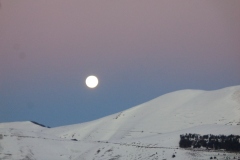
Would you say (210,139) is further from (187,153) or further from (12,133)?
(12,133)

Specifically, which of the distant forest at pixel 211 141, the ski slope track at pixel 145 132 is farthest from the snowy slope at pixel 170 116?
the distant forest at pixel 211 141

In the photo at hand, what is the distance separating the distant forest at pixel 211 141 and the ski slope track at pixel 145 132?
1.61m

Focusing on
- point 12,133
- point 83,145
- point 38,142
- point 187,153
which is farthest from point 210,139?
point 12,133

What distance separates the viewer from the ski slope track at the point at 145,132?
56250 mm

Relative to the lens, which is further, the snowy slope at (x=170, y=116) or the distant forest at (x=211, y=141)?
the snowy slope at (x=170, y=116)

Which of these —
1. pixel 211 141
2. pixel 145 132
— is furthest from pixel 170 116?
pixel 211 141

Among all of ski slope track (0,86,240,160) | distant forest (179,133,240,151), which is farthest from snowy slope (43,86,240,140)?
distant forest (179,133,240,151)

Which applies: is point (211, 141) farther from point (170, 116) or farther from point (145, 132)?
point (170, 116)

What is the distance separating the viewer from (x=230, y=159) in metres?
44.7

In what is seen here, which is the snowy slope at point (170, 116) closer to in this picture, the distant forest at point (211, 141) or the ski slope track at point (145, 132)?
the ski slope track at point (145, 132)

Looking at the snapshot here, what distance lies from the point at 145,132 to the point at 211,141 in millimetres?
30431

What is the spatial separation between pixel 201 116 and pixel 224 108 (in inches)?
235

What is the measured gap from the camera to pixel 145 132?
82688 mm

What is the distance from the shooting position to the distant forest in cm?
5092
